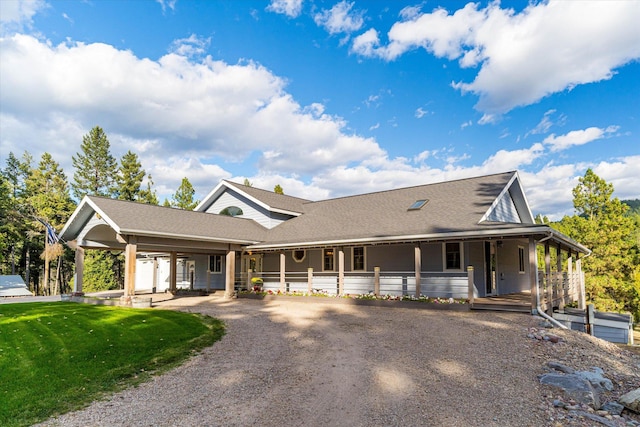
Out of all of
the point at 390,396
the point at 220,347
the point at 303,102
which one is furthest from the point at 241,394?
the point at 303,102

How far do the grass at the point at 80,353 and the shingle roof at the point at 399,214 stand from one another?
305 inches

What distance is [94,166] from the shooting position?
41.3 meters

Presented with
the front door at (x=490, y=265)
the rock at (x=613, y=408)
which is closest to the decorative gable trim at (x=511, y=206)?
the front door at (x=490, y=265)

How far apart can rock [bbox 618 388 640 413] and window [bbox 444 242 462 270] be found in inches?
356

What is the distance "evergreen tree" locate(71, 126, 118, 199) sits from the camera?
40.8 m

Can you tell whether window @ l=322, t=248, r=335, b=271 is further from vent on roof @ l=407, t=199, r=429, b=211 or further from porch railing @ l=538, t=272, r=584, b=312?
porch railing @ l=538, t=272, r=584, b=312

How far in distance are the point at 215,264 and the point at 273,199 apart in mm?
5359

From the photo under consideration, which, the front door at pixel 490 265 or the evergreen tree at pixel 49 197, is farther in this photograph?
the evergreen tree at pixel 49 197

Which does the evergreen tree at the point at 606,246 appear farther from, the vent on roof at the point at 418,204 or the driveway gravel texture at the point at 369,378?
the driveway gravel texture at the point at 369,378

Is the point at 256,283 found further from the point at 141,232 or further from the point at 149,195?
the point at 149,195

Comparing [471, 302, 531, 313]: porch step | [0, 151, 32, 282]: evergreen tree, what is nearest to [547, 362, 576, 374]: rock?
[471, 302, 531, 313]: porch step

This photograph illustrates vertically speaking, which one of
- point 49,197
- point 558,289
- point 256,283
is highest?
point 49,197

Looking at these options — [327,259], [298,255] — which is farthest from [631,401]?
[298,255]

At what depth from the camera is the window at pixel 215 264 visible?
23203 millimetres
